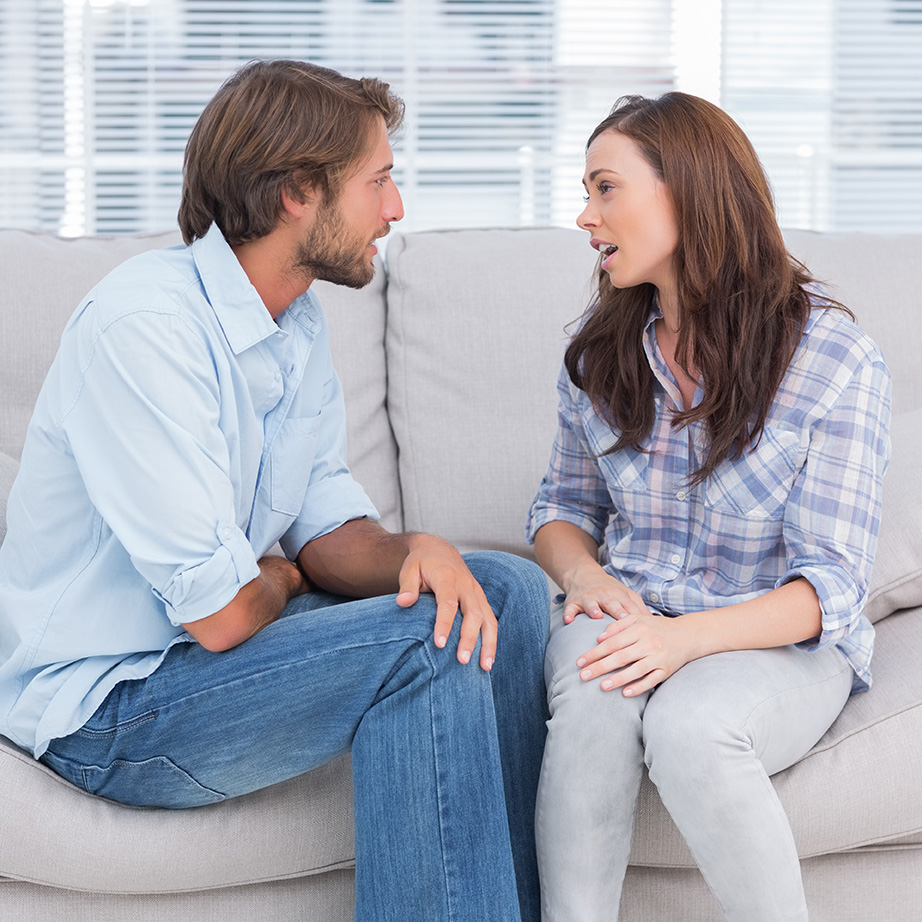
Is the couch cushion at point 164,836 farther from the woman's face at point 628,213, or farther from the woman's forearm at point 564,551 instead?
the woman's face at point 628,213

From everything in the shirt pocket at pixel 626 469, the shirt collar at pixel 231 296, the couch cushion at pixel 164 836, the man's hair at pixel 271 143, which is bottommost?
the couch cushion at pixel 164 836

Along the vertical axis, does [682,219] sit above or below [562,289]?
above

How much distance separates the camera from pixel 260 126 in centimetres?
112

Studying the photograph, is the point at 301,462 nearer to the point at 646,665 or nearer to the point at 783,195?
the point at 646,665

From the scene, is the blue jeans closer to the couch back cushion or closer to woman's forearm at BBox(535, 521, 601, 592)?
woman's forearm at BBox(535, 521, 601, 592)

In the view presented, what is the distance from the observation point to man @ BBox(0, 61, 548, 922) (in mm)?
990

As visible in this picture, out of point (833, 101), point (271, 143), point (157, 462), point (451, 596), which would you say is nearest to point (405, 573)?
point (451, 596)

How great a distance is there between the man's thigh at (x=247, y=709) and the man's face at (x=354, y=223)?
16.3 inches

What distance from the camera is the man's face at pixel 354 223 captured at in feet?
3.90

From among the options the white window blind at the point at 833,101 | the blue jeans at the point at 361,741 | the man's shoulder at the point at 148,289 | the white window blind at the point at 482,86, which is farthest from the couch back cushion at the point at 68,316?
the white window blind at the point at 833,101

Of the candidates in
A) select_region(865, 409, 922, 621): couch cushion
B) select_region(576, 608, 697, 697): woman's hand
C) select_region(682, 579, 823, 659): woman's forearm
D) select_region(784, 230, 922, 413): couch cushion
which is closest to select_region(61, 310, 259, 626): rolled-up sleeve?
select_region(576, 608, 697, 697): woman's hand

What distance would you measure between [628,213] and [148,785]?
855mm

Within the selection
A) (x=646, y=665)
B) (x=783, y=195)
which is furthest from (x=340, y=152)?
(x=783, y=195)

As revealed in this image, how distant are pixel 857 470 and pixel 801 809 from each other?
0.38 metres
